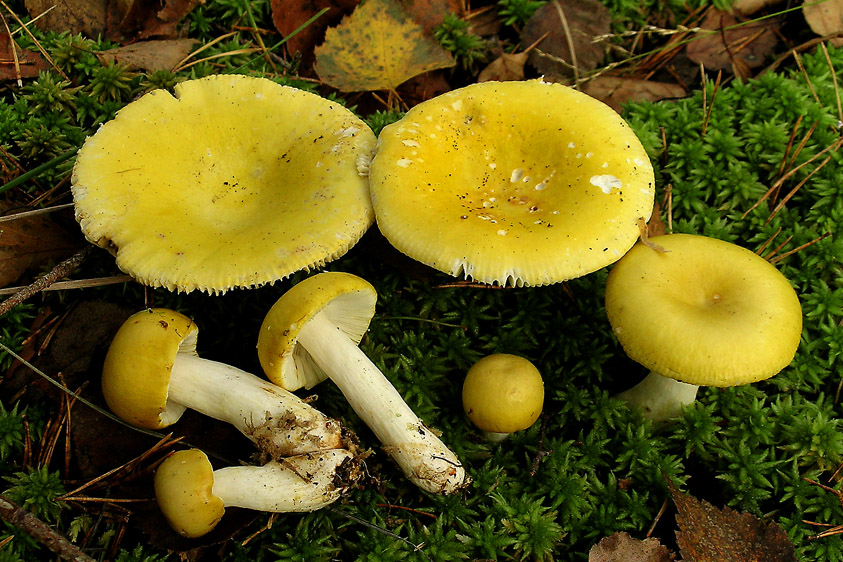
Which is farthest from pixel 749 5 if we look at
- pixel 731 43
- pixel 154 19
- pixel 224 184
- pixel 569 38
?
pixel 154 19

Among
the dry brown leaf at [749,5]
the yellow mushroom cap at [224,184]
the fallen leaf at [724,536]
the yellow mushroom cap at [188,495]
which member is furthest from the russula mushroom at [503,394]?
the dry brown leaf at [749,5]

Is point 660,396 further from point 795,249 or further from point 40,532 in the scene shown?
point 40,532

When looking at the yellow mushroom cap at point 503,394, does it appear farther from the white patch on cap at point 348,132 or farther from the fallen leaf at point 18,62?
the fallen leaf at point 18,62

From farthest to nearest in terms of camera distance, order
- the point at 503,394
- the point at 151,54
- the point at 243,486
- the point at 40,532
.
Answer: the point at 151,54, the point at 503,394, the point at 243,486, the point at 40,532

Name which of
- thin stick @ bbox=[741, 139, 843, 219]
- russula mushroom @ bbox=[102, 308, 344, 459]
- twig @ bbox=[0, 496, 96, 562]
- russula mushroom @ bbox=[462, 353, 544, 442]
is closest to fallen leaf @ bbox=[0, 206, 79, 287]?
russula mushroom @ bbox=[102, 308, 344, 459]

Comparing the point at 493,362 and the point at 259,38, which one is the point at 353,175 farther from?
the point at 259,38
